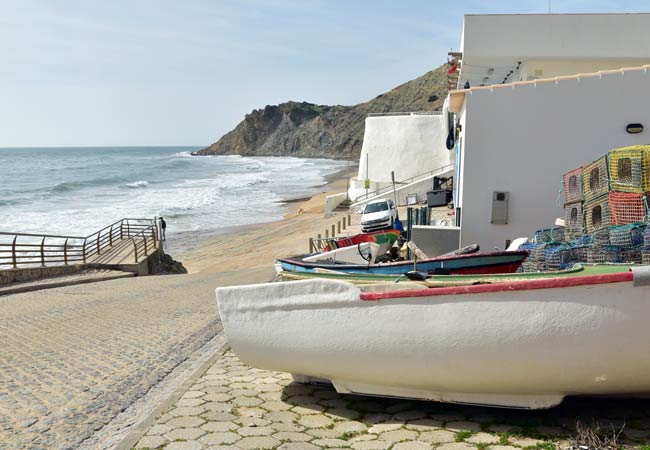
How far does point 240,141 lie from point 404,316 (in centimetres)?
17081

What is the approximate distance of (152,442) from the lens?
5219 mm

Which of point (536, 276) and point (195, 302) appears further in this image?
point (195, 302)

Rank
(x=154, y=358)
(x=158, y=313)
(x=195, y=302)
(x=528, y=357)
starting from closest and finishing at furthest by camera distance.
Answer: (x=528, y=357)
(x=154, y=358)
(x=158, y=313)
(x=195, y=302)

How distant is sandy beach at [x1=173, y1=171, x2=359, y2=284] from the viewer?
902 inches

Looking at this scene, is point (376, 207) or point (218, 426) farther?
point (376, 207)

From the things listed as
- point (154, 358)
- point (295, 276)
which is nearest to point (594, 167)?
point (295, 276)

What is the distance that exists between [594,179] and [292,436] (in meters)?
5.70

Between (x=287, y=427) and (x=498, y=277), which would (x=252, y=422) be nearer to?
(x=287, y=427)

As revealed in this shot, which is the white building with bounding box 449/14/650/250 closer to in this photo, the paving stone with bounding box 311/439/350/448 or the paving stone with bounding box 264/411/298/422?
the paving stone with bounding box 264/411/298/422

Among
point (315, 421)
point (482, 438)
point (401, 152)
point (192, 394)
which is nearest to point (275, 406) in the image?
point (315, 421)

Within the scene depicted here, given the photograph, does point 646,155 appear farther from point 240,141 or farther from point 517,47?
point 240,141

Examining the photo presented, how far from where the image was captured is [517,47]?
22156 millimetres

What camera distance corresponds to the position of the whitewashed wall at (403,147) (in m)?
36.8

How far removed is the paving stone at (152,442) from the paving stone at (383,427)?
164cm
